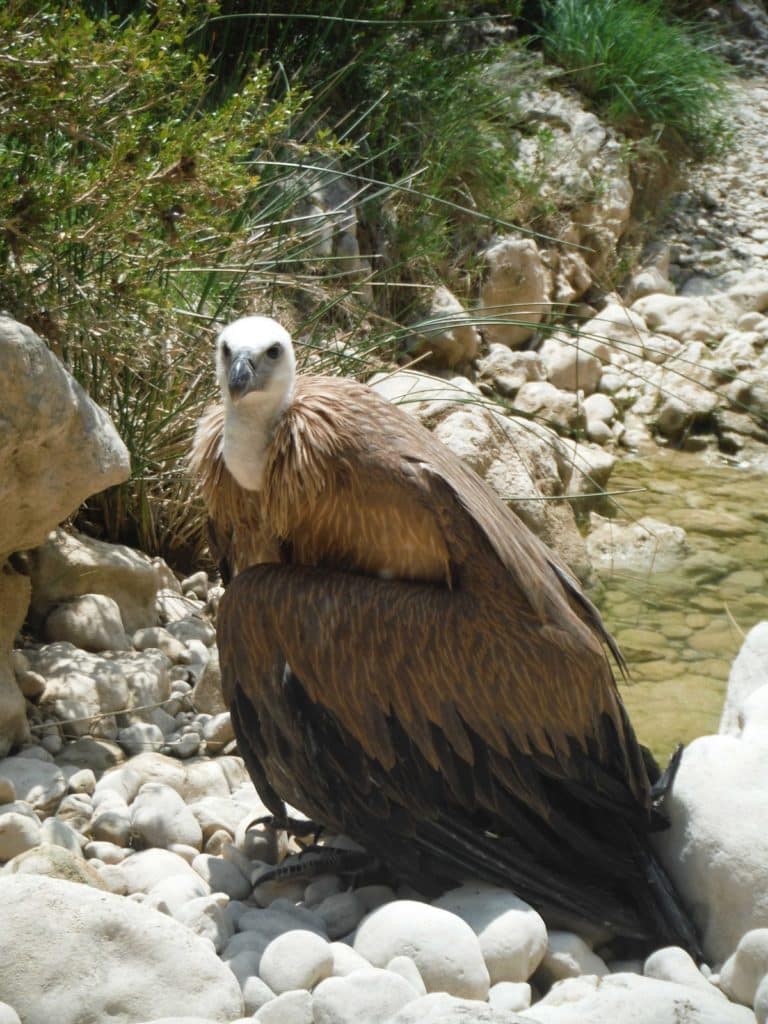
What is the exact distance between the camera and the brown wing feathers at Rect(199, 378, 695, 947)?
3.10 m

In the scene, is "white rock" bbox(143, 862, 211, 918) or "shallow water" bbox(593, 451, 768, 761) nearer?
"white rock" bbox(143, 862, 211, 918)

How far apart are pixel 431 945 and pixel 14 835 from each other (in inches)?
42.9

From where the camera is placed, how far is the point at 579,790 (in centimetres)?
333

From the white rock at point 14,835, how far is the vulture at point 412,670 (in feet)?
1.93

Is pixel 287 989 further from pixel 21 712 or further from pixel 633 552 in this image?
pixel 633 552

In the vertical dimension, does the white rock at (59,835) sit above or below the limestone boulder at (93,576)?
below

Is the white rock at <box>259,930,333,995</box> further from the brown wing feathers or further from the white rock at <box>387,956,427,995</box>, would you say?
the brown wing feathers

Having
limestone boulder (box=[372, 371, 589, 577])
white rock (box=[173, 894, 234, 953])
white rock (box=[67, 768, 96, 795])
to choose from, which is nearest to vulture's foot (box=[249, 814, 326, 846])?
white rock (box=[173, 894, 234, 953])

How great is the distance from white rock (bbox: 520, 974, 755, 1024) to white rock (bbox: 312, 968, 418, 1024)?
257mm

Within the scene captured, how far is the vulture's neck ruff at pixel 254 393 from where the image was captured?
3.11 meters

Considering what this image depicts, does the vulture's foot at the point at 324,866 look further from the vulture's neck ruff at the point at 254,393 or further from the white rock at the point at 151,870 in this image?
the vulture's neck ruff at the point at 254,393

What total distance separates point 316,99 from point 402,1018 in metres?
5.65

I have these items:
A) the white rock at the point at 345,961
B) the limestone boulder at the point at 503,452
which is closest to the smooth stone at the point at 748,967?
the white rock at the point at 345,961

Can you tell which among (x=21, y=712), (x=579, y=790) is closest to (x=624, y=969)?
(x=579, y=790)
